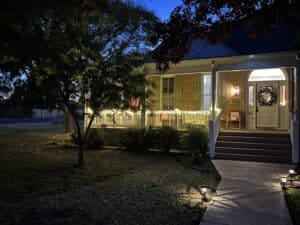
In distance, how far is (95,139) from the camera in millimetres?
15297

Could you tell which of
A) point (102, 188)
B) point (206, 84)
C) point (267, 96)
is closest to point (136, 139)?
point (206, 84)

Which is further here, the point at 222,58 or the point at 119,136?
the point at 119,136

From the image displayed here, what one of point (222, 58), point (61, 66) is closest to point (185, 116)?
point (222, 58)

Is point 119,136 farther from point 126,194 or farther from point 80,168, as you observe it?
→ point 126,194

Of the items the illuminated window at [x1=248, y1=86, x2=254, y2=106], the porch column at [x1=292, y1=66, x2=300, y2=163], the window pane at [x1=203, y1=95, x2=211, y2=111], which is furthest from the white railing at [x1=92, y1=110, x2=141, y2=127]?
the porch column at [x1=292, y1=66, x2=300, y2=163]

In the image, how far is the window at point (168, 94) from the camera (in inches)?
711

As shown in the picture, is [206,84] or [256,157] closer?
[256,157]

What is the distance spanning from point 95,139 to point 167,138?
3331 mm

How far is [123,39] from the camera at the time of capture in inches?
436

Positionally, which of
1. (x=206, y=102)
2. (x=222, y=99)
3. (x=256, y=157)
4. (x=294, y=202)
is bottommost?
(x=294, y=202)

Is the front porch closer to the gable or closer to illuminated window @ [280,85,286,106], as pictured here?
illuminated window @ [280,85,286,106]

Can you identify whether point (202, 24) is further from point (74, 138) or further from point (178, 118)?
point (74, 138)

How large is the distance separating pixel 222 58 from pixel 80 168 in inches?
269

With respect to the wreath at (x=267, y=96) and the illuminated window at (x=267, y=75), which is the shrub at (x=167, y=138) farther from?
the illuminated window at (x=267, y=75)
